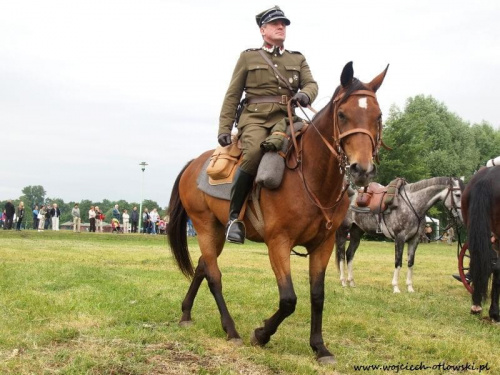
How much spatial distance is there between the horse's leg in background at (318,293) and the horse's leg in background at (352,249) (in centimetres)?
826

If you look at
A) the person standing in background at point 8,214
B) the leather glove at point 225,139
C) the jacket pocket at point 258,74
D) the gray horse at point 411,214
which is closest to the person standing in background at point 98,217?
the person standing in background at point 8,214

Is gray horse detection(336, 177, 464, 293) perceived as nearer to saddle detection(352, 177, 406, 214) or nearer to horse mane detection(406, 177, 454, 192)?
horse mane detection(406, 177, 454, 192)

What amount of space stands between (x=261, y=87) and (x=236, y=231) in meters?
1.74

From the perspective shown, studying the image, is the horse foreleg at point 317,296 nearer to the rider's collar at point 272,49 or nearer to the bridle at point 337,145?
the bridle at point 337,145

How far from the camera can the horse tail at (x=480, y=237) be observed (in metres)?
8.66

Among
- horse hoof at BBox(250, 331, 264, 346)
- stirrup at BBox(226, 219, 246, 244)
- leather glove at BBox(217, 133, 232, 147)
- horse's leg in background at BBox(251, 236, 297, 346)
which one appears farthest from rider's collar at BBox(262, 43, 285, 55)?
horse hoof at BBox(250, 331, 264, 346)

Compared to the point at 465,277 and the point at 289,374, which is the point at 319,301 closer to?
the point at 289,374

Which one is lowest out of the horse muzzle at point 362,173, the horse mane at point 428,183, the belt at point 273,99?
the horse muzzle at point 362,173

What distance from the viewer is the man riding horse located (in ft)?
21.3

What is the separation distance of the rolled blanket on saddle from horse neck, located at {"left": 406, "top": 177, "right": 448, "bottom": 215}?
28.0 ft

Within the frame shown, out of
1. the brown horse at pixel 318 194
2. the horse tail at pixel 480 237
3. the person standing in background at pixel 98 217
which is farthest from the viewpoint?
the person standing in background at pixel 98 217

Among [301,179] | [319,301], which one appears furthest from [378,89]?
[319,301]

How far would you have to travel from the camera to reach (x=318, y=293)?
6.12m

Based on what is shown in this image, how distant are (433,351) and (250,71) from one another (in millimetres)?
3899
